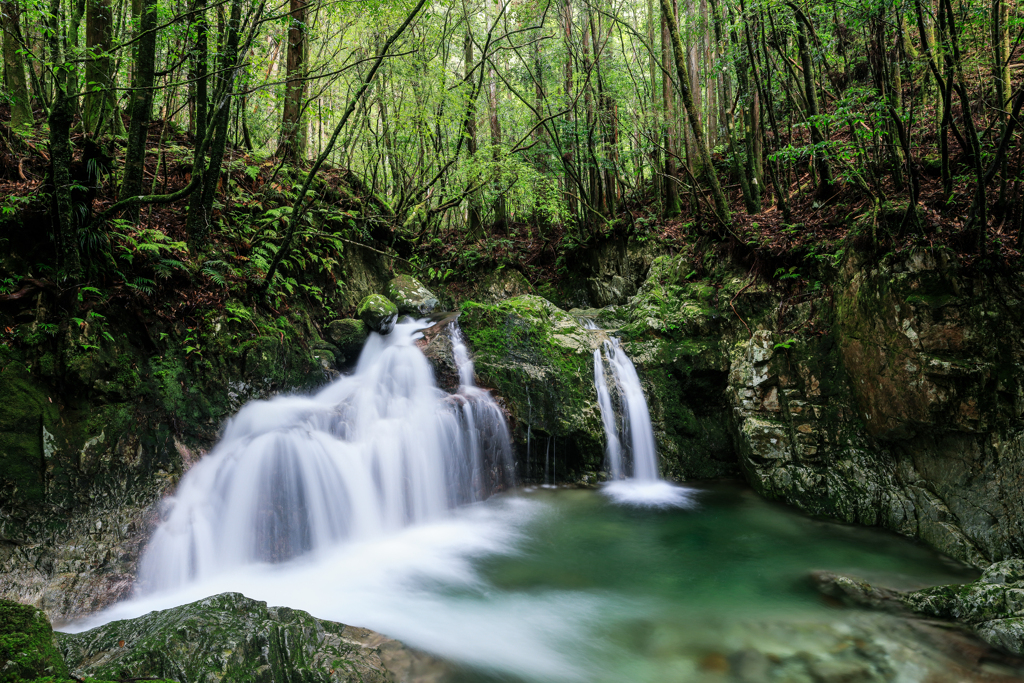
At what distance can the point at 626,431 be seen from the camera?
7.39 meters

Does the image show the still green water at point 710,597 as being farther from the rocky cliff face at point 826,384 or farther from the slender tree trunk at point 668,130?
the slender tree trunk at point 668,130

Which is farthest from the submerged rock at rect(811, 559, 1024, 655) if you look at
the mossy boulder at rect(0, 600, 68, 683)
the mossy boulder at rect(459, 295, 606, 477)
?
the mossy boulder at rect(0, 600, 68, 683)

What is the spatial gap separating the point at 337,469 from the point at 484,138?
9.99 meters

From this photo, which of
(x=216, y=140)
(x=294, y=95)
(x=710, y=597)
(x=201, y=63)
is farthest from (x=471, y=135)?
(x=710, y=597)

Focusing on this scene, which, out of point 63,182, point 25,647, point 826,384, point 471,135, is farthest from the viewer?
point 471,135

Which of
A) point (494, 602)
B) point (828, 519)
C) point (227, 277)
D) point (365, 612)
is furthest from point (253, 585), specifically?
point (828, 519)

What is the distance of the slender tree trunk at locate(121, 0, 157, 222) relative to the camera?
194 inches

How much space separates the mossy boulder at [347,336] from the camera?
8.02 m

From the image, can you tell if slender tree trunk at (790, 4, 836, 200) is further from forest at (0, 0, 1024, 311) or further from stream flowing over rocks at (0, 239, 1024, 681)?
stream flowing over rocks at (0, 239, 1024, 681)

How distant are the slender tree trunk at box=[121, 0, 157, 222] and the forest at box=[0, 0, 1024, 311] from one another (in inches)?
1.1

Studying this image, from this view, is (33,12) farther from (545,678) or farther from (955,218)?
(955,218)

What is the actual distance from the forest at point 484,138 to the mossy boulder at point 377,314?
926 mm

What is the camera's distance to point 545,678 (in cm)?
352

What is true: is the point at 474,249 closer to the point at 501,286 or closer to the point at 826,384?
the point at 501,286
